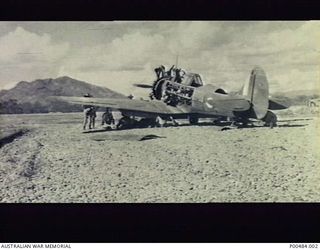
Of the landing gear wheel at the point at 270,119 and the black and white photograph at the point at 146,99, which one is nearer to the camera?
the black and white photograph at the point at 146,99

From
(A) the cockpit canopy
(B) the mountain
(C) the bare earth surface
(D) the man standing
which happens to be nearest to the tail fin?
(C) the bare earth surface

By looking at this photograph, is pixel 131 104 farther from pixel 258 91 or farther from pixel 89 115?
pixel 258 91

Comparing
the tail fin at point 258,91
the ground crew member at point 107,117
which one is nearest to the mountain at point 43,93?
the ground crew member at point 107,117

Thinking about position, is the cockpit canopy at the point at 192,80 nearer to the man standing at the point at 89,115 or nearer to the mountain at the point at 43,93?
the mountain at the point at 43,93

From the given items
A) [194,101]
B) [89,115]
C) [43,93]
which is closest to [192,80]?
[194,101]

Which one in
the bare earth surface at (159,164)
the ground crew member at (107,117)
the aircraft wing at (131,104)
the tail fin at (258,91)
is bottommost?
the bare earth surface at (159,164)

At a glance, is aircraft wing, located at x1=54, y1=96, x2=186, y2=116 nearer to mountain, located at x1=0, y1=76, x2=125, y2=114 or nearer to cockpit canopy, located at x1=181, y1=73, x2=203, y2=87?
mountain, located at x1=0, y1=76, x2=125, y2=114

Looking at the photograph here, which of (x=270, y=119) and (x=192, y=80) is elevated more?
(x=192, y=80)
